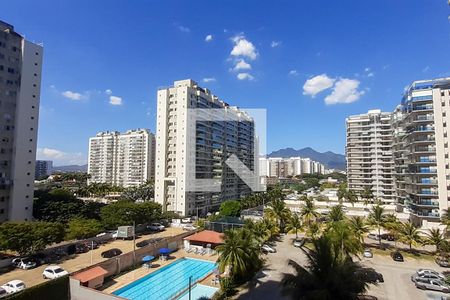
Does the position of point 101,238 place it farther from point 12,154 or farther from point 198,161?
point 198,161

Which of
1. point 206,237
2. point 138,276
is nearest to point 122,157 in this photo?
point 206,237

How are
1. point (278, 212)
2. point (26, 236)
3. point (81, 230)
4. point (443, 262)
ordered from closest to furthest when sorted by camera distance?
1. point (26, 236)
2. point (443, 262)
3. point (81, 230)
4. point (278, 212)

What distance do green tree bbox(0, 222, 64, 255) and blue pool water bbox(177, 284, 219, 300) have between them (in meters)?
19.3

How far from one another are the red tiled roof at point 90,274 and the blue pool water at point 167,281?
8.31 ft

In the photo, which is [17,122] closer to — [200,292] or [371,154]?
[200,292]

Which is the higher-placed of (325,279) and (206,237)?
(325,279)

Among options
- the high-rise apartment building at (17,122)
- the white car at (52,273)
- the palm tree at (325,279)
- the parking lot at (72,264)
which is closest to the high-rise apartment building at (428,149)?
the palm tree at (325,279)

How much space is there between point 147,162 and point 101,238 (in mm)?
95038

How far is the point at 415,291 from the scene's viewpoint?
26.7 metres

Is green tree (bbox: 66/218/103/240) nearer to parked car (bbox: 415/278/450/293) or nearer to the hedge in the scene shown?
the hedge

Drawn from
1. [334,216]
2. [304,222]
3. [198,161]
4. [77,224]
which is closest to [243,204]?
[198,161]

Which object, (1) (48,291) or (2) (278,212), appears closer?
(1) (48,291)

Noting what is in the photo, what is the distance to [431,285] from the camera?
1065 inches

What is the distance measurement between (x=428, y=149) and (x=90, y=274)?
56399 millimetres
